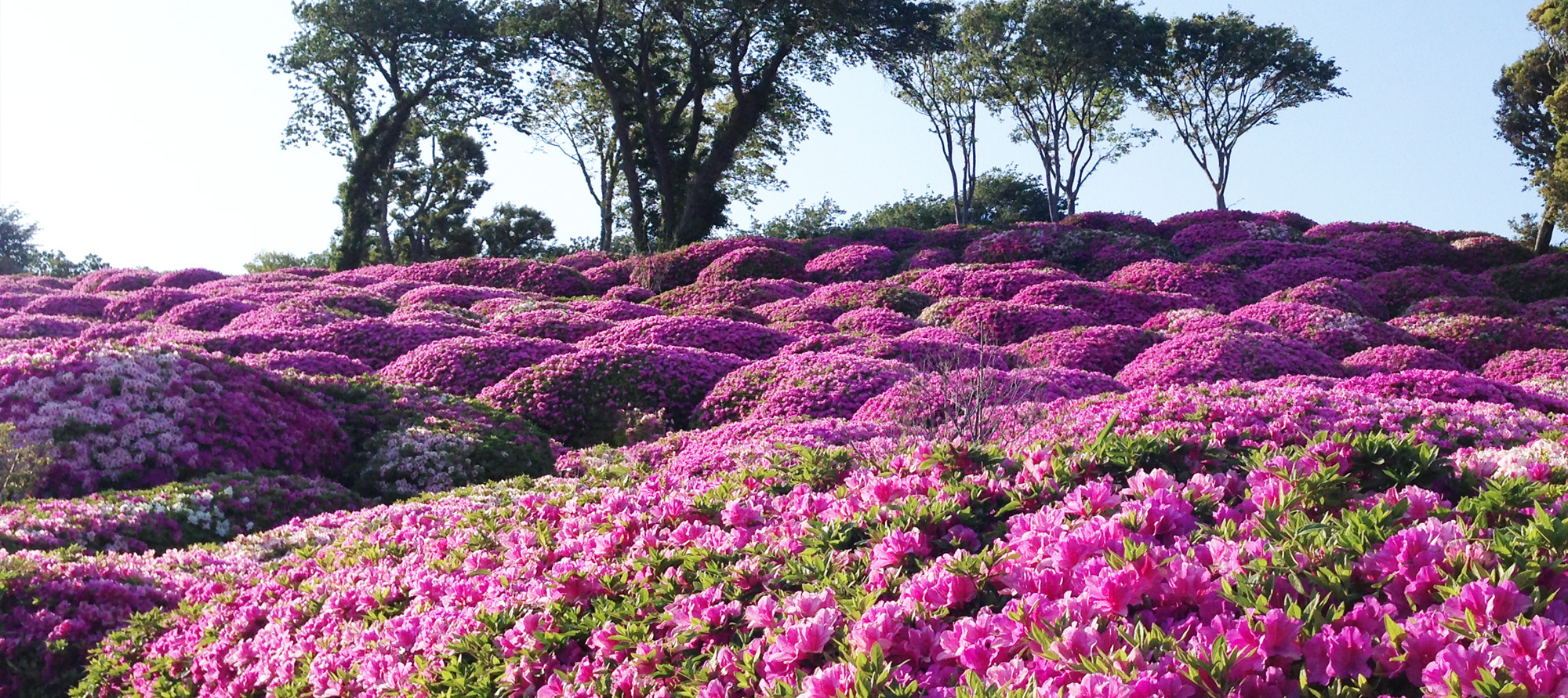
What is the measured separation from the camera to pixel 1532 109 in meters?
40.2

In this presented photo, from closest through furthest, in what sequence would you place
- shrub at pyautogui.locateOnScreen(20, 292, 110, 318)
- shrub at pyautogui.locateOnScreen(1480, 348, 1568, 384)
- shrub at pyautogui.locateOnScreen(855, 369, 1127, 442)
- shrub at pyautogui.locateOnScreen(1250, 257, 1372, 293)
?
1. shrub at pyautogui.locateOnScreen(855, 369, 1127, 442)
2. shrub at pyautogui.locateOnScreen(1480, 348, 1568, 384)
3. shrub at pyautogui.locateOnScreen(20, 292, 110, 318)
4. shrub at pyautogui.locateOnScreen(1250, 257, 1372, 293)

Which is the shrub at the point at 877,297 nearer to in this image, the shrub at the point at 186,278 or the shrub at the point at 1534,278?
the shrub at the point at 1534,278

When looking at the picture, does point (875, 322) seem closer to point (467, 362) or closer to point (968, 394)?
point (467, 362)

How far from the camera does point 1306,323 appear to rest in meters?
19.6

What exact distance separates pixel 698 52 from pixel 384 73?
1460 cm

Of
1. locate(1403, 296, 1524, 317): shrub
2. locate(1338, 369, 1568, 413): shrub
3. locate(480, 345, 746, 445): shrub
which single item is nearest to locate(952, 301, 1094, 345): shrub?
locate(480, 345, 746, 445): shrub

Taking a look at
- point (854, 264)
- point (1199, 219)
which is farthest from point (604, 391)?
point (1199, 219)

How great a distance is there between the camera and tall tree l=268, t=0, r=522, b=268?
45281 millimetres

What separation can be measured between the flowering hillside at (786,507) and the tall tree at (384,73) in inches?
1071

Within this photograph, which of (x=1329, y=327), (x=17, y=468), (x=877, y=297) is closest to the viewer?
(x=17, y=468)

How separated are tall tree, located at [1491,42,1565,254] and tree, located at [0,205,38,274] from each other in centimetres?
7868

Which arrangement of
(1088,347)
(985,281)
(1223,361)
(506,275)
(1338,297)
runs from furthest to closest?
1. (506,275)
2. (985,281)
3. (1338,297)
4. (1088,347)
5. (1223,361)

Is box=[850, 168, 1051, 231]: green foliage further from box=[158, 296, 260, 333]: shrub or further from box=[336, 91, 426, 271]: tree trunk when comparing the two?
box=[158, 296, 260, 333]: shrub

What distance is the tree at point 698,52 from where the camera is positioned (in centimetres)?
3950
